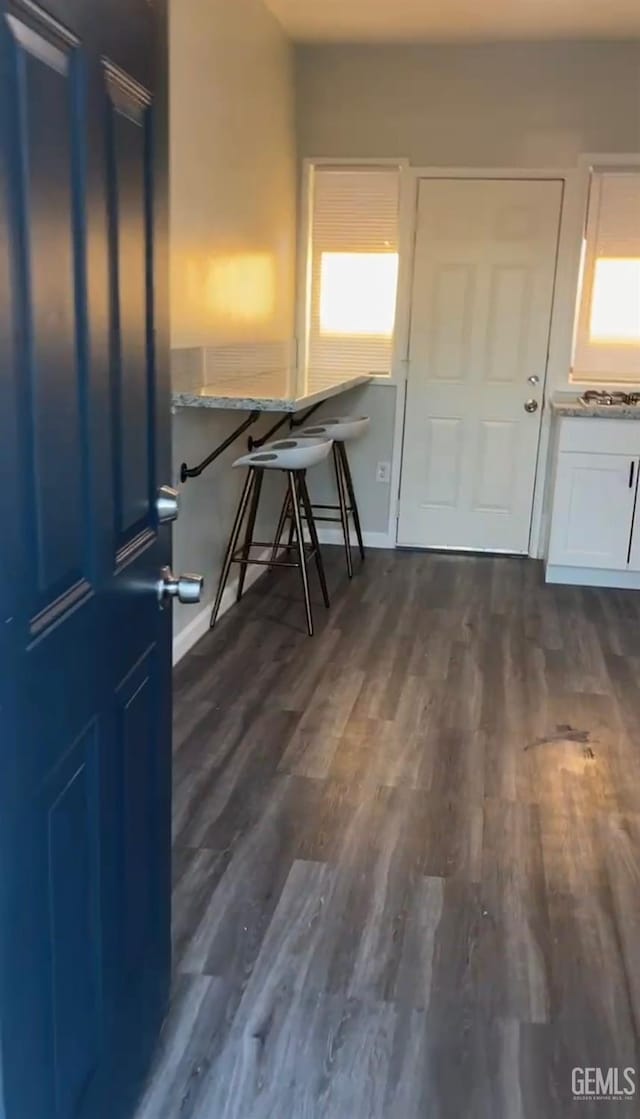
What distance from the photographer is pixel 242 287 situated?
4.11 meters

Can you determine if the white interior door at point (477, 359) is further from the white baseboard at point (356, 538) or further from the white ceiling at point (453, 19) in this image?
the white ceiling at point (453, 19)

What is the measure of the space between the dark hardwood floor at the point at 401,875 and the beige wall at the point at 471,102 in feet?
8.50

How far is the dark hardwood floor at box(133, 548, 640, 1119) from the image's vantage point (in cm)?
165

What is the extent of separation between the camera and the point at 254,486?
13.6ft

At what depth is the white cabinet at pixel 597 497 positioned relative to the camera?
4.48 m

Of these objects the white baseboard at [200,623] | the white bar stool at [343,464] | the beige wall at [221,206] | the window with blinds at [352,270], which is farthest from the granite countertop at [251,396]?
the window with blinds at [352,270]

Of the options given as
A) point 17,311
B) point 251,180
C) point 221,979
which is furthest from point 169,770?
point 251,180

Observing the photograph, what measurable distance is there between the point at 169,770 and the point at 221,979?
0.56m

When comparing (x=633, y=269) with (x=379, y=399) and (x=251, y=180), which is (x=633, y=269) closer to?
(x=379, y=399)

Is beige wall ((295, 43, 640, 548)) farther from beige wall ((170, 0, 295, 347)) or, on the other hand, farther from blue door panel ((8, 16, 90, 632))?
blue door panel ((8, 16, 90, 632))

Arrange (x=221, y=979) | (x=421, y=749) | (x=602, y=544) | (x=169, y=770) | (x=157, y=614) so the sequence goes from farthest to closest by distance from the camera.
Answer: (x=602, y=544) → (x=421, y=749) → (x=221, y=979) → (x=169, y=770) → (x=157, y=614)

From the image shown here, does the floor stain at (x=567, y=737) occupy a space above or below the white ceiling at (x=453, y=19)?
below

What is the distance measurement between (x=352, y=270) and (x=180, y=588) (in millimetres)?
4080
